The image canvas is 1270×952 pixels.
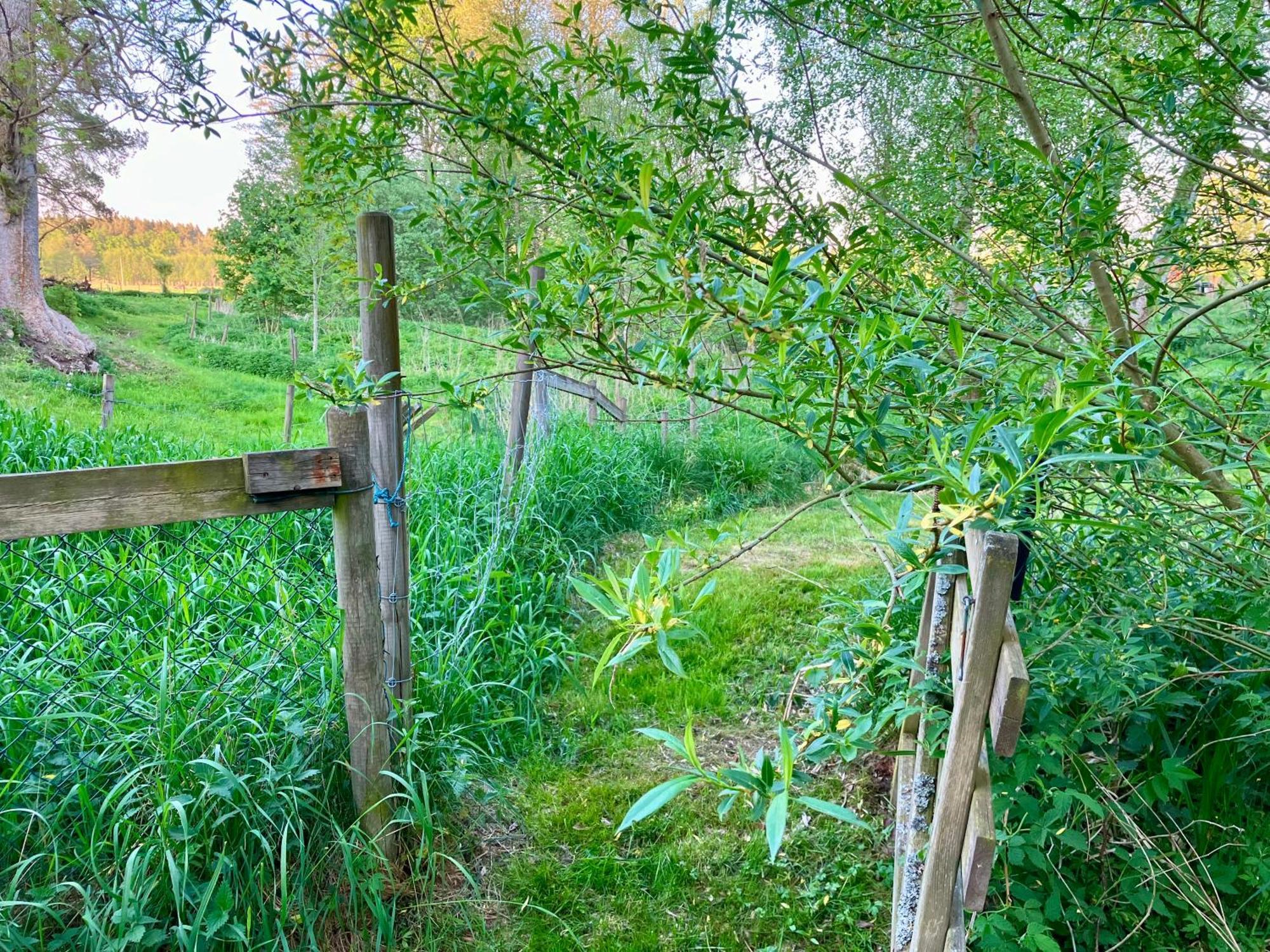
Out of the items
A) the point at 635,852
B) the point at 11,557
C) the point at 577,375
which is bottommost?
the point at 635,852

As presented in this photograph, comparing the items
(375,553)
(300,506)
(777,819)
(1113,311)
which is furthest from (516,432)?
(777,819)

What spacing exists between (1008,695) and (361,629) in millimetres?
1691

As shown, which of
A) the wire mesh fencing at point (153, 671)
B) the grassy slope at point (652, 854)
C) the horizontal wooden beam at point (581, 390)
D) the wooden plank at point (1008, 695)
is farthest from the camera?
the horizontal wooden beam at point (581, 390)

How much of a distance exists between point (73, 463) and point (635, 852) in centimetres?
513

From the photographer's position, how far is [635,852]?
7.82 feet

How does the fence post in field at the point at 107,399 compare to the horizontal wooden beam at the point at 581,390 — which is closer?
the horizontal wooden beam at the point at 581,390

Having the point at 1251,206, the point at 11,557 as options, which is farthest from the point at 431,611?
the point at 1251,206

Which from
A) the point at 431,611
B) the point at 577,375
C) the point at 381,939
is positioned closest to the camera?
the point at 381,939

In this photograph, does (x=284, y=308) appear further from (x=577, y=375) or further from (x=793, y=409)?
(x=793, y=409)

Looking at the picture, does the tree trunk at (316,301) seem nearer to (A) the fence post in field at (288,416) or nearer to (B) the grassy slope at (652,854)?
(A) the fence post in field at (288,416)

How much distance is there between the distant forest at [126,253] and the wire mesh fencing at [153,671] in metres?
15.9

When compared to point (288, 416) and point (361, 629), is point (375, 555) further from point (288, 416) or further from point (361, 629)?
point (288, 416)

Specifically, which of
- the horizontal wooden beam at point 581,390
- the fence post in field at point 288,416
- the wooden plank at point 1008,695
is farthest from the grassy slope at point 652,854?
the fence post in field at point 288,416

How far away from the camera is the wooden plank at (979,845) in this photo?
1.18 metres
